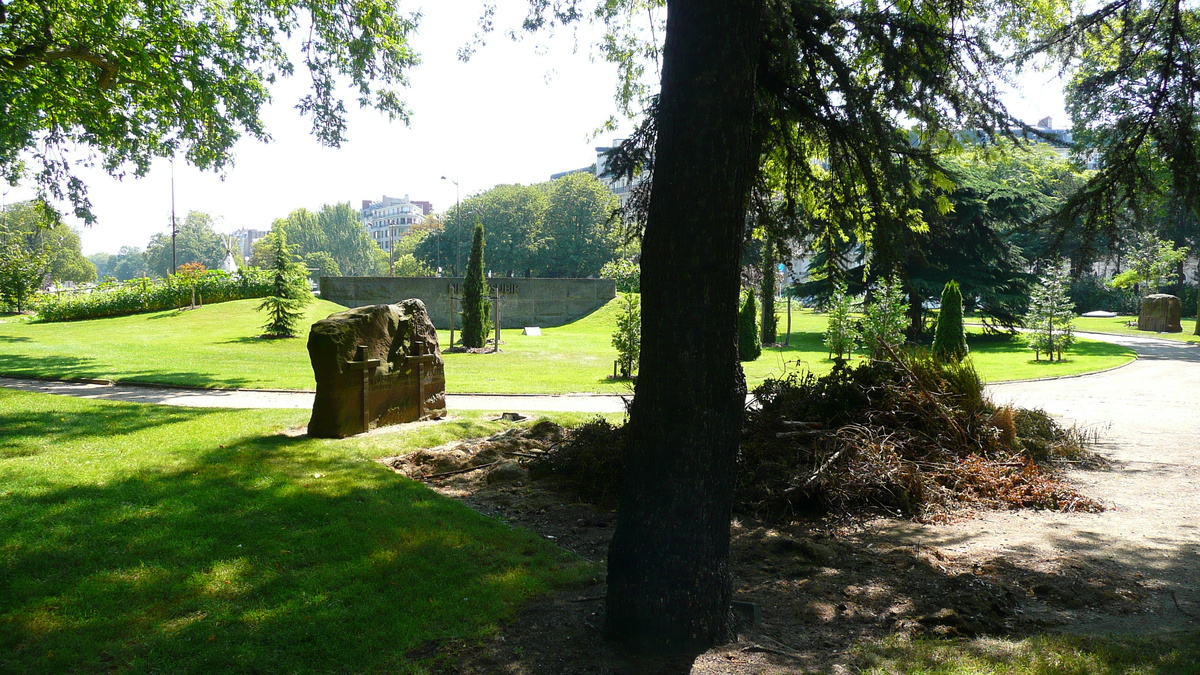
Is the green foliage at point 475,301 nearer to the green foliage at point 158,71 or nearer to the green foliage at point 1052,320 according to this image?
the green foliage at point 158,71

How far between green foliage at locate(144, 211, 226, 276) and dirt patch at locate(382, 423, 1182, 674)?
111577 millimetres

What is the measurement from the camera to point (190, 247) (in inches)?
5037

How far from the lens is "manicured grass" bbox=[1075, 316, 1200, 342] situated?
108ft

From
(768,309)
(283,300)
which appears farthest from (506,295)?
(768,309)

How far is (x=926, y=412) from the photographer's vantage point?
7.55 metres

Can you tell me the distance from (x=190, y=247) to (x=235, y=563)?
144457 mm

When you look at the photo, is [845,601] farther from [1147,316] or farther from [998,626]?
[1147,316]

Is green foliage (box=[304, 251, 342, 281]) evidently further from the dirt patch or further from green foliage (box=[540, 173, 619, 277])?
the dirt patch

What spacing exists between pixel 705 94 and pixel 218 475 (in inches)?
219

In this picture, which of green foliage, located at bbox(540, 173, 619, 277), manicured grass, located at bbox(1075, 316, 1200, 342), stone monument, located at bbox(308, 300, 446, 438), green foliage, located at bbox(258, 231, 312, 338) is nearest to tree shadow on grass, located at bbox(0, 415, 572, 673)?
stone monument, located at bbox(308, 300, 446, 438)

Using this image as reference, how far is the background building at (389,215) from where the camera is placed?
160250 mm

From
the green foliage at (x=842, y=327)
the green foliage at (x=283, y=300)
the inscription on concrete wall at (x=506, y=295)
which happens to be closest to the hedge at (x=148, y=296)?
the inscription on concrete wall at (x=506, y=295)

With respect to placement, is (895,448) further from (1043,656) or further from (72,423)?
(72,423)

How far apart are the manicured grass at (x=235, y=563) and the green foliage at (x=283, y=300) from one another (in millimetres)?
17410
